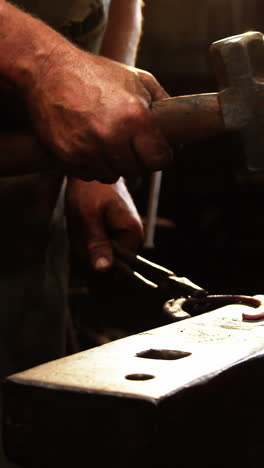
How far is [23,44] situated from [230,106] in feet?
0.99

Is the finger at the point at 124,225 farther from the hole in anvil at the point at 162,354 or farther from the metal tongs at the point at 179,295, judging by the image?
the hole in anvil at the point at 162,354

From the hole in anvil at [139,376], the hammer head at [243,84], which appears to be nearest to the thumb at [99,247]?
the hammer head at [243,84]

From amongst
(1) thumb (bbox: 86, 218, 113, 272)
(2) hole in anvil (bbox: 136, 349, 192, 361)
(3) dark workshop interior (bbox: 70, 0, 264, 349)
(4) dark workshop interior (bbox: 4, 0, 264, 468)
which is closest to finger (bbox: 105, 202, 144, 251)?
(1) thumb (bbox: 86, 218, 113, 272)

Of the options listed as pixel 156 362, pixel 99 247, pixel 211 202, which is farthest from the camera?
pixel 211 202

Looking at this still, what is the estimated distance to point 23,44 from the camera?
1.00 metres

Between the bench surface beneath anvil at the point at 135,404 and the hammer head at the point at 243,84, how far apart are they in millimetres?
289

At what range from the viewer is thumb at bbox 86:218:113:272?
1.30 metres

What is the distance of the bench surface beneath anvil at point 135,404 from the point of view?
0.65 m

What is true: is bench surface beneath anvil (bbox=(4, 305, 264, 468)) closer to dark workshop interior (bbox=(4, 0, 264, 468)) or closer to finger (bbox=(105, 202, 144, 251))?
dark workshop interior (bbox=(4, 0, 264, 468))

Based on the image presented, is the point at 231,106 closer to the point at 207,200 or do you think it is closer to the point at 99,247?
the point at 99,247

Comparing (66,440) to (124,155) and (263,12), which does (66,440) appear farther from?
(263,12)

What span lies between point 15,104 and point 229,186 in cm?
306

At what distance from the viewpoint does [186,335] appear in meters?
0.91

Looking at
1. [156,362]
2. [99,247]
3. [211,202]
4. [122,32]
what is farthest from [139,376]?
[211,202]
